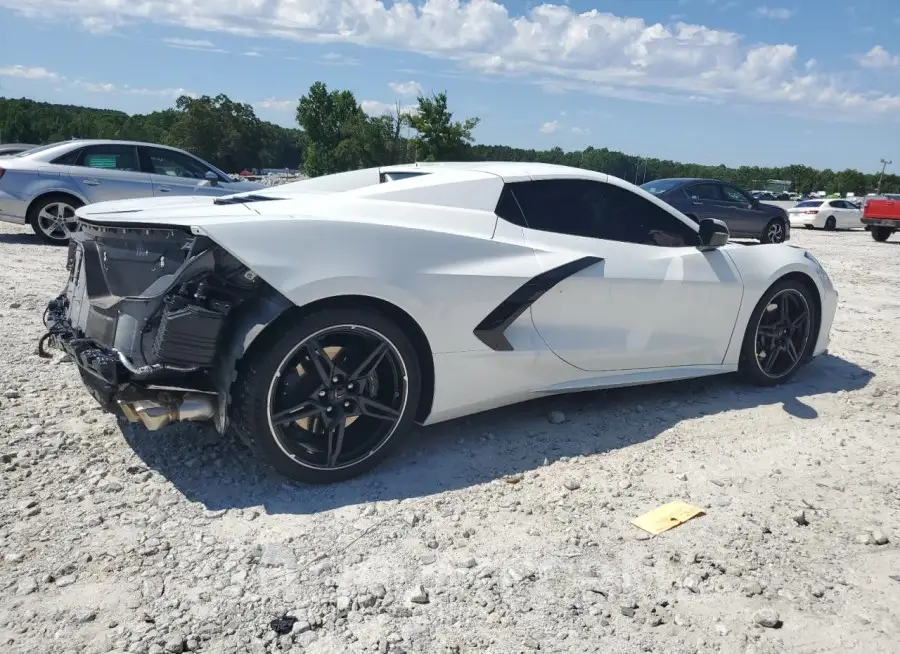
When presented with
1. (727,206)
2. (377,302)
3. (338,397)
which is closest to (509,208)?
Result: (377,302)

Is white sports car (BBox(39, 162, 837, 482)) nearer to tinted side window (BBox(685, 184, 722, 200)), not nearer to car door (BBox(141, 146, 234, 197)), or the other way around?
car door (BBox(141, 146, 234, 197))

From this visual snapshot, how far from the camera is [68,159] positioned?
32.9 ft

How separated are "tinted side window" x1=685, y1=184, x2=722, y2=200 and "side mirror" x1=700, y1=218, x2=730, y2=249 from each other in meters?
11.2

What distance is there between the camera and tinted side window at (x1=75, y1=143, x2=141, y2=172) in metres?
10.1

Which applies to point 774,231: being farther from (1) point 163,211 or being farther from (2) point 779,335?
(1) point 163,211

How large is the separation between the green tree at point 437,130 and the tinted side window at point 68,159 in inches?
1978

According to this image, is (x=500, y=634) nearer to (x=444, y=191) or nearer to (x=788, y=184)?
(x=444, y=191)

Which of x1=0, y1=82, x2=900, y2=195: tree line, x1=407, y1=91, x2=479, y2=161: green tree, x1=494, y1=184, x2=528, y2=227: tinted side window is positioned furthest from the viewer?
x1=0, y1=82, x2=900, y2=195: tree line

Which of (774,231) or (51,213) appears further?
(774,231)

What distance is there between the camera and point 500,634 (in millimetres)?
2389

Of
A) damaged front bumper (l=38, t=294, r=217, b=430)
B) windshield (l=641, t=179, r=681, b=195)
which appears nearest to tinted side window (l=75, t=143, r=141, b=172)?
damaged front bumper (l=38, t=294, r=217, b=430)

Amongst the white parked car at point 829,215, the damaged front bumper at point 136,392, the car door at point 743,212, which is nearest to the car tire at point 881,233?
the white parked car at point 829,215

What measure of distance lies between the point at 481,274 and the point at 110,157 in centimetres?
869

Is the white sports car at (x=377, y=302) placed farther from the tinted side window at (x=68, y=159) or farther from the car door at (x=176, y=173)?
the tinted side window at (x=68, y=159)
